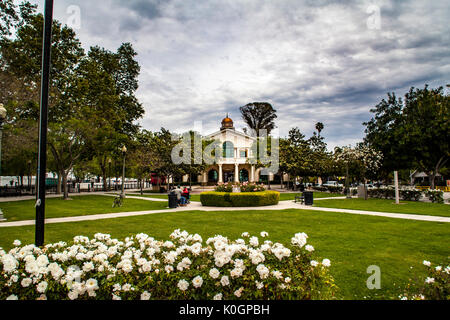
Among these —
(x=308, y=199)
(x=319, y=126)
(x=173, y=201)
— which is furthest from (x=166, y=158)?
(x=319, y=126)

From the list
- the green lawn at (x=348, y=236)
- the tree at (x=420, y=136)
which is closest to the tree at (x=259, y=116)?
the tree at (x=420, y=136)

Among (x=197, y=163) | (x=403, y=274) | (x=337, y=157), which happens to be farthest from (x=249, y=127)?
(x=403, y=274)

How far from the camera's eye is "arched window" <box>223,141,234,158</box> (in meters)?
52.5

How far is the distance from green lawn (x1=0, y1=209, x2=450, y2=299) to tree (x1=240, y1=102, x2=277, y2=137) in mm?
63842

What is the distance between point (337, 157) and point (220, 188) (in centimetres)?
1399

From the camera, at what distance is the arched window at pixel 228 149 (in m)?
52.5

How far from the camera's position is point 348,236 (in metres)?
9.25

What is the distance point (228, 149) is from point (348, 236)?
44.2 meters

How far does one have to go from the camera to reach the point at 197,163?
40.0 metres

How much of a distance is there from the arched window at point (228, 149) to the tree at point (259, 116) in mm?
23677

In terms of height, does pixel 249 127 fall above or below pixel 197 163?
above

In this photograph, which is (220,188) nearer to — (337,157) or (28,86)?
(337,157)

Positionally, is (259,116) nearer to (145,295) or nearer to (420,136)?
(420,136)
